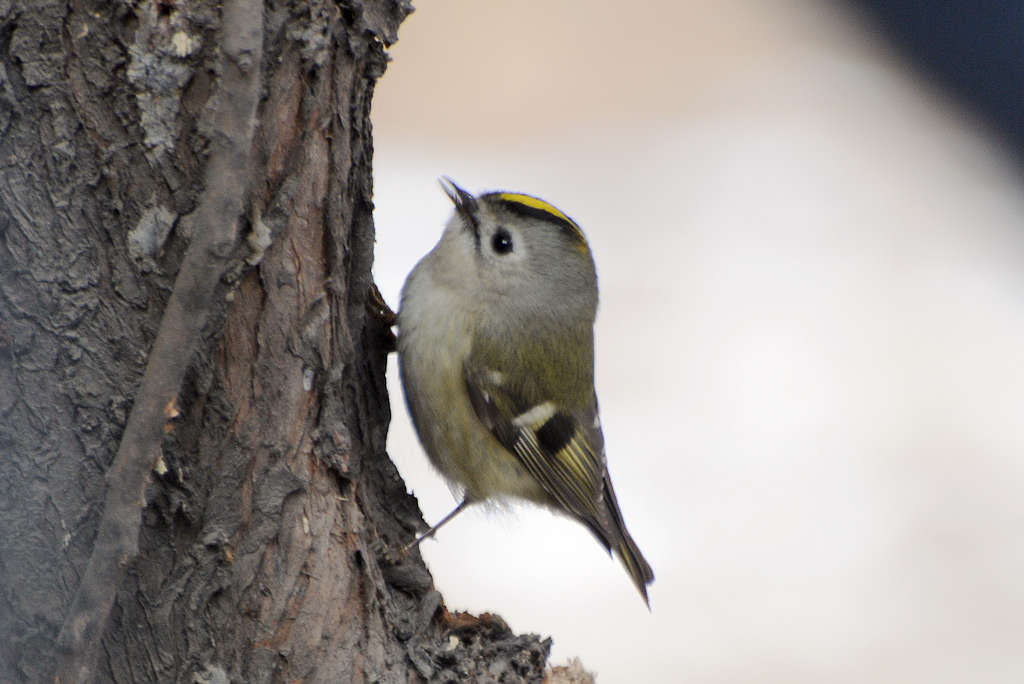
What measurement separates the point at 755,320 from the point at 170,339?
3100 mm

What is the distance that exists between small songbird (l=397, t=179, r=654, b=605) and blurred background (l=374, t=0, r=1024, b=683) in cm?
112

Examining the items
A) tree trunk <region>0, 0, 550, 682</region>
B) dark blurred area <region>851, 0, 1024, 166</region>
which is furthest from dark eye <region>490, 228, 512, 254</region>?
dark blurred area <region>851, 0, 1024, 166</region>

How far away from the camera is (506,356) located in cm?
202

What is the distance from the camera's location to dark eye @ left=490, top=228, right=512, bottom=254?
2041 mm

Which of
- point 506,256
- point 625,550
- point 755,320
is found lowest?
point 625,550

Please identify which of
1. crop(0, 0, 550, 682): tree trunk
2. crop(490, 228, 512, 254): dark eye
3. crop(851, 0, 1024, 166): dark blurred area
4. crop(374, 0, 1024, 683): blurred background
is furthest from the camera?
crop(851, 0, 1024, 166): dark blurred area

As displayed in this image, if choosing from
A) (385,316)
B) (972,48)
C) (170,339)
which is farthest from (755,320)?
(170,339)

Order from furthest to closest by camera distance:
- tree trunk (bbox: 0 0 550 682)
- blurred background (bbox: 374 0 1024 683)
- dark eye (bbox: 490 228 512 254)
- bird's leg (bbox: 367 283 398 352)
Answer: blurred background (bbox: 374 0 1024 683) → dark eye (bbox: 490 228 512 254) → bird's leg (bbox: 367 283 398 352) → tree trunk (bbox: 0 0 550 682)

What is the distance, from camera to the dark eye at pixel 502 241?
204 cm

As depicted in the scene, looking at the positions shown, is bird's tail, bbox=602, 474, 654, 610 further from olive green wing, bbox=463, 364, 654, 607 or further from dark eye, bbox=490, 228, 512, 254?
dark eye, bbox=490, 228, 512, 254

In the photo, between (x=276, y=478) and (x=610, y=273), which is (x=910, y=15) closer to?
(x=610, y=273)

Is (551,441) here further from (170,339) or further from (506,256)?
(170,339)

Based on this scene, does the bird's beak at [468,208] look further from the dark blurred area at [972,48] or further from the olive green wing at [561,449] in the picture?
the dark blurred area at [972,48]

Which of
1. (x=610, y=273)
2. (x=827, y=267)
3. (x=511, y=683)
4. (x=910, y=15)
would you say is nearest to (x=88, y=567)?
(x=511, y=683)
